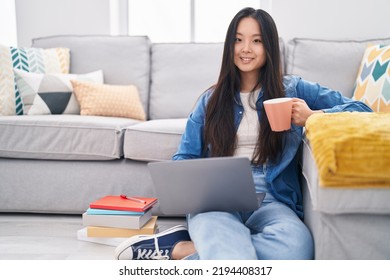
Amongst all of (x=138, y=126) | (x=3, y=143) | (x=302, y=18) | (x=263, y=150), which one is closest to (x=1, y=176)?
(x=3, y=143)

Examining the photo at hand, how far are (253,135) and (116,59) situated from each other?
4.20 feet

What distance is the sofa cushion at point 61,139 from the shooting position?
171 cm

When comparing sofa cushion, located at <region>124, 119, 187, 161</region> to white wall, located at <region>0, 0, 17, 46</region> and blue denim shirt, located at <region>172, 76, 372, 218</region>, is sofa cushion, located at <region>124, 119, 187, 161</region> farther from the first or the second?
white wall, located at <region>0, 0, 17, 46</region>

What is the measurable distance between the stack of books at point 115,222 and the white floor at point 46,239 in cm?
5

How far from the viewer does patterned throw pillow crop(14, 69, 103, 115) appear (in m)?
2.04

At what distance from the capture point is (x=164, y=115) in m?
2.25

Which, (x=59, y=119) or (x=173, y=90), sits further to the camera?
(x=173, y=90)

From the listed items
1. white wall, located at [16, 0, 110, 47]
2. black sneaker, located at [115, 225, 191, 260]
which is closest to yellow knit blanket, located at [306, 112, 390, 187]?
black sneaker, located at [115, 225, 191, 260]

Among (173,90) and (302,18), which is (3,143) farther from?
(302,18)

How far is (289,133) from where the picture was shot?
1284 mm

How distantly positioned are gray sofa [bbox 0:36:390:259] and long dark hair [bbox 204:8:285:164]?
0.17 metres

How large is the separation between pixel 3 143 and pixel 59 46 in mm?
885

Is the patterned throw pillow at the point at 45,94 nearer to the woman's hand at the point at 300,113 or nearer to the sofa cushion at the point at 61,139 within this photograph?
the sofa cushion at the point at 61,139

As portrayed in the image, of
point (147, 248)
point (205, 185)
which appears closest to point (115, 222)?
point (147, 248)
